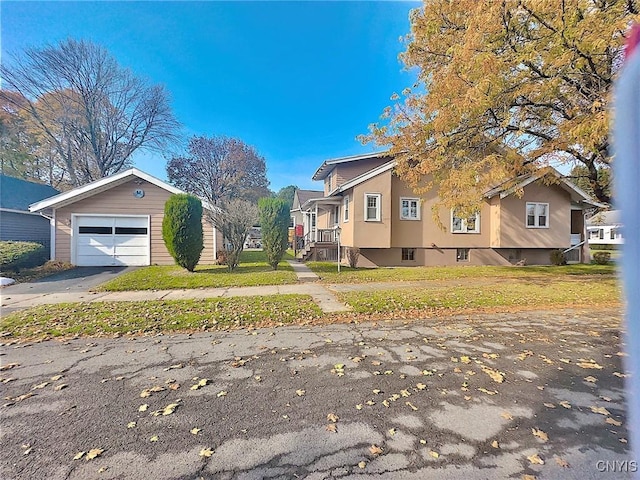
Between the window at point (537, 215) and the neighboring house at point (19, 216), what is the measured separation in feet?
82.8

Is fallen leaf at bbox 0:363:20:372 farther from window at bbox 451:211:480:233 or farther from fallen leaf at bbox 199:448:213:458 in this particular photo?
window at bbox 451:211:480:233

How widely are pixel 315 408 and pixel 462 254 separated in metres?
16.1

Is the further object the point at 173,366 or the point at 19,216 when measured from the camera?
the point at 19,216

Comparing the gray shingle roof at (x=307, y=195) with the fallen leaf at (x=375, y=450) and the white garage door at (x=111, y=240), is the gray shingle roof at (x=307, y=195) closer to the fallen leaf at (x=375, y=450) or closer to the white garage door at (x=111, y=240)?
the white garage door at (x=111, y=240)

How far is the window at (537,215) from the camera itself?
1675 centimetres

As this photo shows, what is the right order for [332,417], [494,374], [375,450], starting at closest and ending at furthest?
[375,450] < [332,417] < [494,374]

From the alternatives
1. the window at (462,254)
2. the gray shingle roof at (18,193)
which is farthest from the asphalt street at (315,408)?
the gray shingle roof at (18,193)

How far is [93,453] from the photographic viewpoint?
243cm

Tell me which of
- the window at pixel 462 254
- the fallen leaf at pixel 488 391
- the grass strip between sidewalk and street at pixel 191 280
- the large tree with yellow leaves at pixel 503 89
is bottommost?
the fallen leaf at pixel 488 391

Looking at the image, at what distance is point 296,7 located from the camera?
9.77m

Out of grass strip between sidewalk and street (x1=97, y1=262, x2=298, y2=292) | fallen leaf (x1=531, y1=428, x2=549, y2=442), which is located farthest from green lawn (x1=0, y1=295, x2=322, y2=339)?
fallen leaf (x1=531, y1=428, x2=549, y2=442)

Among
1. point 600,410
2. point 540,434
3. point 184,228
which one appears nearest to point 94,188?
point 184,228

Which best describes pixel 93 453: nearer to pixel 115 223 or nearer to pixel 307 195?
pixel 115 223

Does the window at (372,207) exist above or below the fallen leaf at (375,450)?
above
